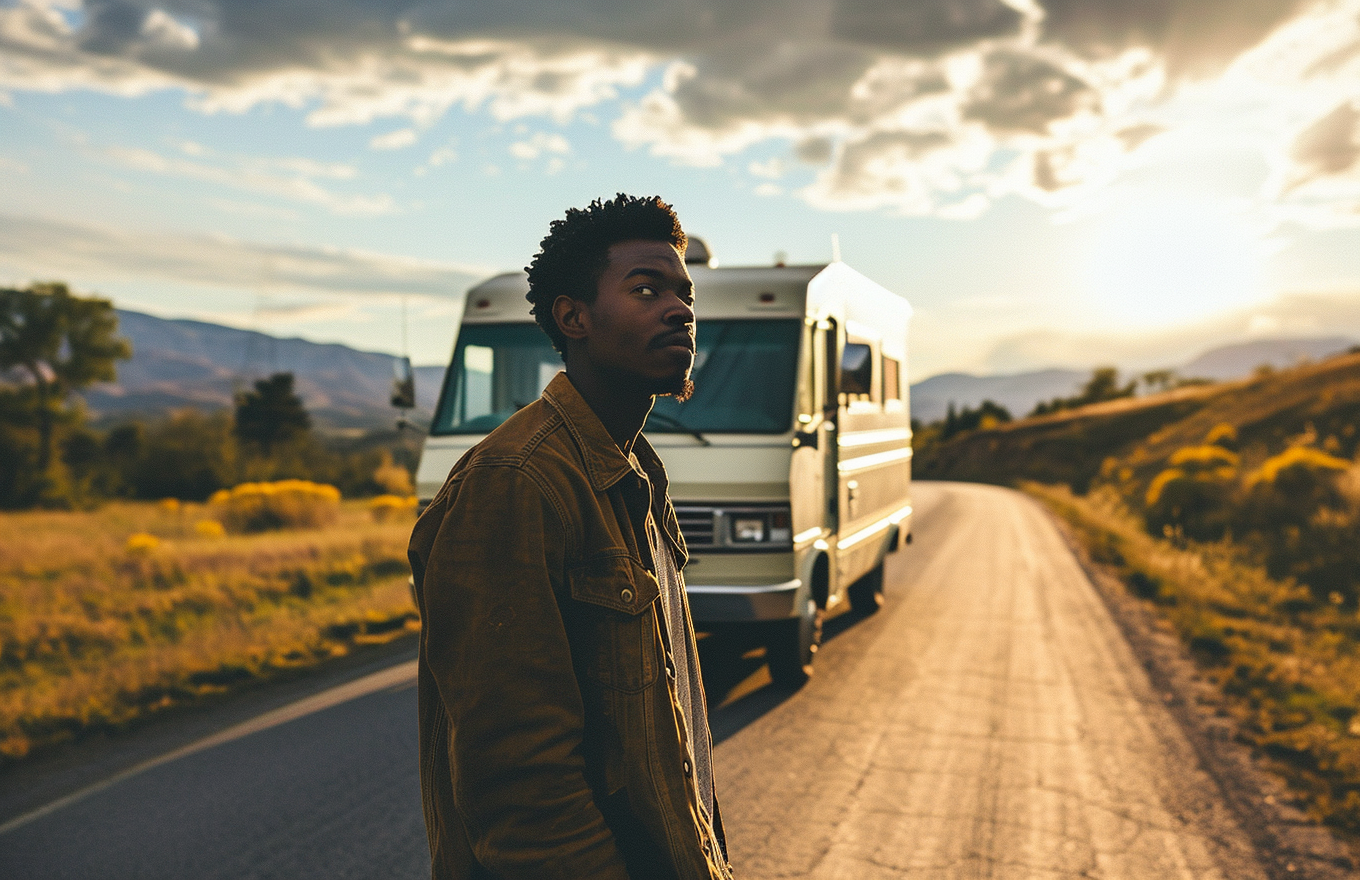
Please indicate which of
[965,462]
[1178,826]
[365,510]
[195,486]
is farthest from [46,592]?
[965,462]

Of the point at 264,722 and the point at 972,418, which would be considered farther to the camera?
the point at 972,418

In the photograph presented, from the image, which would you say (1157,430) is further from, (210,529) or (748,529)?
(748,529)

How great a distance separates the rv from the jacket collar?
4.81 metres

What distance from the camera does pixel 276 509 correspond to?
23.0 metres

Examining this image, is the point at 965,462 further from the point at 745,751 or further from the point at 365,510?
the point at 745,751

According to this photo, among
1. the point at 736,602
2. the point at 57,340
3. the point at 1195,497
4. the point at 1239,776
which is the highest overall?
the point at 57,340

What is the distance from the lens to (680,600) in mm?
1933

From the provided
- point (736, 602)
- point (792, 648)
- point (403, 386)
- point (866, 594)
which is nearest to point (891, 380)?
point (866, 594)

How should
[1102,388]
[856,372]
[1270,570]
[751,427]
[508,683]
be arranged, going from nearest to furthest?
[508,683] → [751,427] → [856,372] → [1270,570] → [1102,388]

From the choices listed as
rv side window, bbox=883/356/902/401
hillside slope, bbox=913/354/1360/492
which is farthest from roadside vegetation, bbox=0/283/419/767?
hillside slope, bbox=913/354/1360/492

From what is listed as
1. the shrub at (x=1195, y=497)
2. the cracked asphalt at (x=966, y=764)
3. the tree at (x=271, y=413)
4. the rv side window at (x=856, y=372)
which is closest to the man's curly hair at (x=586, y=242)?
the cracked asphalt at (x=966, y=764)

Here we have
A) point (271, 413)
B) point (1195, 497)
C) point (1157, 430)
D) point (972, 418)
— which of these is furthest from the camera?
point (972, 418)

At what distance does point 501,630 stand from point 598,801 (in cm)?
39

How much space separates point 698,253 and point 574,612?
657 cm
